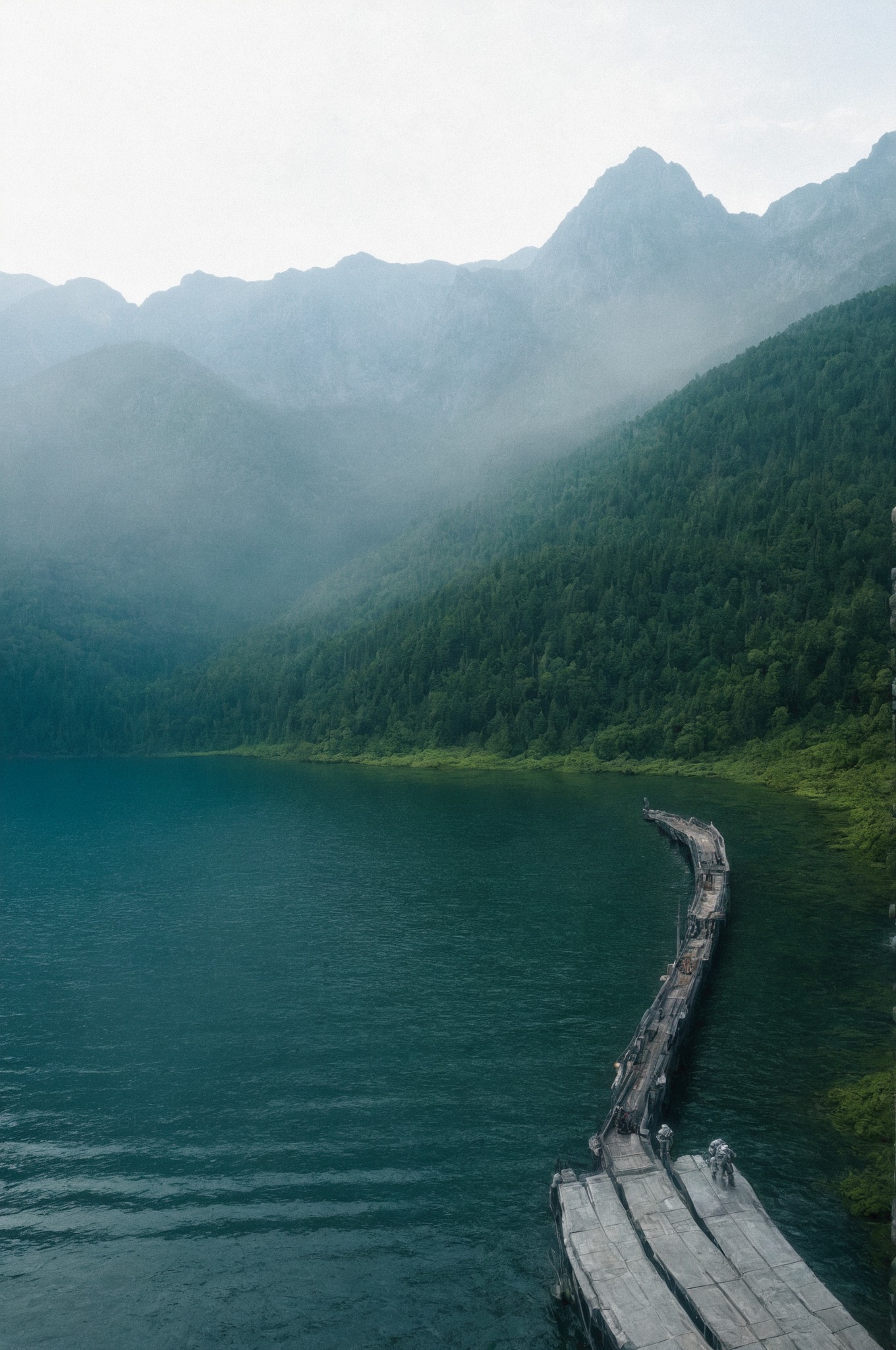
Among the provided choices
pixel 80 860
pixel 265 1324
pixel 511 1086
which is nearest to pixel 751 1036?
pixel 511 1086

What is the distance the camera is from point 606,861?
94625 mm

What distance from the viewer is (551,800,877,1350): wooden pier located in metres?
25.2

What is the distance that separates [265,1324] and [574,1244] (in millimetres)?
12631

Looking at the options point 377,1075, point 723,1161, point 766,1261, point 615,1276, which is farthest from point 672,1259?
point 377,1075

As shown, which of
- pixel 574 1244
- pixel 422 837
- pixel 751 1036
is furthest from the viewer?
pixel 422 837

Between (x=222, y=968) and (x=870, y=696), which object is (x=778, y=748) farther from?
(x=222, y=968)

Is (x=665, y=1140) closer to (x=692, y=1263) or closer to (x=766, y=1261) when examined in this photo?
(x=692, y=1263)

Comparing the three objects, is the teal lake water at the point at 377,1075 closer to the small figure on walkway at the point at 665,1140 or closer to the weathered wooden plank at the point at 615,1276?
the weathered wooden plank at the point at 615,1276

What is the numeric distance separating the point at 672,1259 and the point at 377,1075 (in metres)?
23.4

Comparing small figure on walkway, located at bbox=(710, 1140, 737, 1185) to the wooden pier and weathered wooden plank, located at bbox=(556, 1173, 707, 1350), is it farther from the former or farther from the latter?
weathered wooden plank, located at bbox=(556, 1173, 707, 1350)

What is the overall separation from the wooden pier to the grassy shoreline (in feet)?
206

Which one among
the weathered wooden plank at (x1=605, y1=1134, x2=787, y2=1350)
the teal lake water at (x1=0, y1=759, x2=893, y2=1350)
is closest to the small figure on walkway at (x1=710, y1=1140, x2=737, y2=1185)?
the weathered wooden plank at (x1=605, y1=1134, x2=787, y2=1350)

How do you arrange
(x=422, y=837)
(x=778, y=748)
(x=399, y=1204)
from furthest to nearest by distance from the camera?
(x=778, y=748) < (x=422, y=837) < (x=399, y=1204)

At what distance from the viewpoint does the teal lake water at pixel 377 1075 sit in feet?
105
